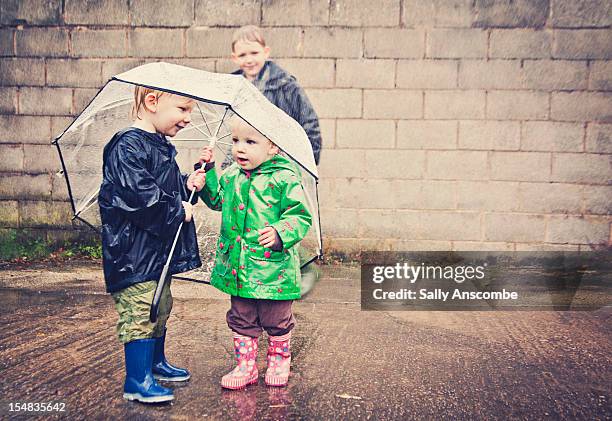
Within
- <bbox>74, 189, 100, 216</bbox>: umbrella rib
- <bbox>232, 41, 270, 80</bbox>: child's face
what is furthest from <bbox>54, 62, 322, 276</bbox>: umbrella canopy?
<bbox>232, 41, 270, 80</bbox>: child's face

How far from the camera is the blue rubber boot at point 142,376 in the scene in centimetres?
296

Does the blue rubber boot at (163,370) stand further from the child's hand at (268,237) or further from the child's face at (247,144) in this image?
the child's face at (247,144)

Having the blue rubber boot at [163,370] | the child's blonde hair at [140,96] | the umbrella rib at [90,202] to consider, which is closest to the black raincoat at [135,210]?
the child's blonde hair at [140,96]

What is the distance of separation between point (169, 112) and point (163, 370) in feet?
3.94

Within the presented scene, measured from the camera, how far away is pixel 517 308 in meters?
5.04

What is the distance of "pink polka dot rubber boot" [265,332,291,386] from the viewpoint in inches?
127

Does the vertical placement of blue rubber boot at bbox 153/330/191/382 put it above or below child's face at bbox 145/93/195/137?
below

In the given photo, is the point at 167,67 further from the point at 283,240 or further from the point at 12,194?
the point at 12,194

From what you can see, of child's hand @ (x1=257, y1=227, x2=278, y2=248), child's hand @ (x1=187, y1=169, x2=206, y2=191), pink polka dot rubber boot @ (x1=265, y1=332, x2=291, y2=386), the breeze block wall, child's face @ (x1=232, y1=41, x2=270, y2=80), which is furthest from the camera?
the breeze block wall

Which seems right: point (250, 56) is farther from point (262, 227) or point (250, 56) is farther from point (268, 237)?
point (268, 237)

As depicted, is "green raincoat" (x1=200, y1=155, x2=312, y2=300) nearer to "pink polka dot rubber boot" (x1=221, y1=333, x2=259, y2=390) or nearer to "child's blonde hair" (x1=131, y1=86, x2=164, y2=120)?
"pink polka dot rubber boot" (x1=221, y1=333, x2=259, y2=390)

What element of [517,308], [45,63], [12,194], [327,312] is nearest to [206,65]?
[45,63]

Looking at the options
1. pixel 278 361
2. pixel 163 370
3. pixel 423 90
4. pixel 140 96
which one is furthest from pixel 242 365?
pixel 423 90

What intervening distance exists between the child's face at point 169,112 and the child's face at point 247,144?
0.22 metres
